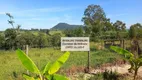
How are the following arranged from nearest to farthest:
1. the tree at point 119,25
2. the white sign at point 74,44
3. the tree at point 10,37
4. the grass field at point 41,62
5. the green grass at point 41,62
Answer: the grass field at point 41,62 → the green grass at point 41,62 → the white sign at point 74,44 → the tree at point 10,37 → the tree at point 119,25

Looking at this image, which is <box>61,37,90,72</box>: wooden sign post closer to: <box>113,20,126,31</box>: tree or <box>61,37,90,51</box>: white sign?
<box>61,37,90,51</box>: white sign

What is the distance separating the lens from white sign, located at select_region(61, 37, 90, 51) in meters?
9.90

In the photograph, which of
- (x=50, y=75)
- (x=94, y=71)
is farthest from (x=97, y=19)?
(x=50, y=75)

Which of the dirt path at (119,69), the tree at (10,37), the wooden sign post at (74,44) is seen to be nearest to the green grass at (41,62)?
the dirt path at (119,69)

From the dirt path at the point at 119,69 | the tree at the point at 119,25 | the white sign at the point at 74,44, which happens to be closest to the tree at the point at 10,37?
the dirt path at the point at 119,69

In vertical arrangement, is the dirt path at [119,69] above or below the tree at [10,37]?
below

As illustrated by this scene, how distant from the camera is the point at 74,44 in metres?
10.0

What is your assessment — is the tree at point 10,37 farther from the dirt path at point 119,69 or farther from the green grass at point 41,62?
the dirt path at point 119,69

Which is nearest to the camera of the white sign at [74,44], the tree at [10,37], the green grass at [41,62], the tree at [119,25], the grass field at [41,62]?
the grass field at [41,62]

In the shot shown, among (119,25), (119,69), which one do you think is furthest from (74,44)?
(119,25)

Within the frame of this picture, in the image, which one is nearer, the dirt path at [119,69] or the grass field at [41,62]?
the grass field at [41,62]

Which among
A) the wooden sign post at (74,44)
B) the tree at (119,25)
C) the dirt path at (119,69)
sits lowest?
the dirt path at (119,69)

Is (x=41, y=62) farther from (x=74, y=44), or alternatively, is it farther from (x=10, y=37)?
(x=10, y=37)

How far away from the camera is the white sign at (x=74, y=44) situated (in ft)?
32.5
